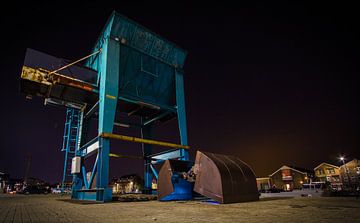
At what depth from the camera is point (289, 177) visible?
52625 millimetres

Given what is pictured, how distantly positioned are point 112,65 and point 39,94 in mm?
8109

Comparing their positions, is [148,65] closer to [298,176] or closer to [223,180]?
[223,180]

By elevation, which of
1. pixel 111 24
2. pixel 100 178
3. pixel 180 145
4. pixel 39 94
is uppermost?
pixel 111 24

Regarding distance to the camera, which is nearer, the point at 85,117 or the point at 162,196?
the point at 162,196

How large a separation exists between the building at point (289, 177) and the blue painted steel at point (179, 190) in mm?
47163

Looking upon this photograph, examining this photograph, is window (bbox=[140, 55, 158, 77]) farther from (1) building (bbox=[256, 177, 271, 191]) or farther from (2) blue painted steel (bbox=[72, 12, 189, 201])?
(1) building (bbox=[256, 177, 271, 191])

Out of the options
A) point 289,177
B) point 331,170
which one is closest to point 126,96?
point 289,177

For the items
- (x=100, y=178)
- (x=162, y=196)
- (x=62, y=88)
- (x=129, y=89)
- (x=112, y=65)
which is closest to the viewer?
(x=162, y=196)

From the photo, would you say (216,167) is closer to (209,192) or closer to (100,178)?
(209,192)

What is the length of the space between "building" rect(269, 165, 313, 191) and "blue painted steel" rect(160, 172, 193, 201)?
47163mm

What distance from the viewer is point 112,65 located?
18016 millimetres

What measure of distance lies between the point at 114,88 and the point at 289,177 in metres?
51.5

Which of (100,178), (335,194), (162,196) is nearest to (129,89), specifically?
(100,178)

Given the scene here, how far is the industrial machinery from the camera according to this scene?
11.6 meters
